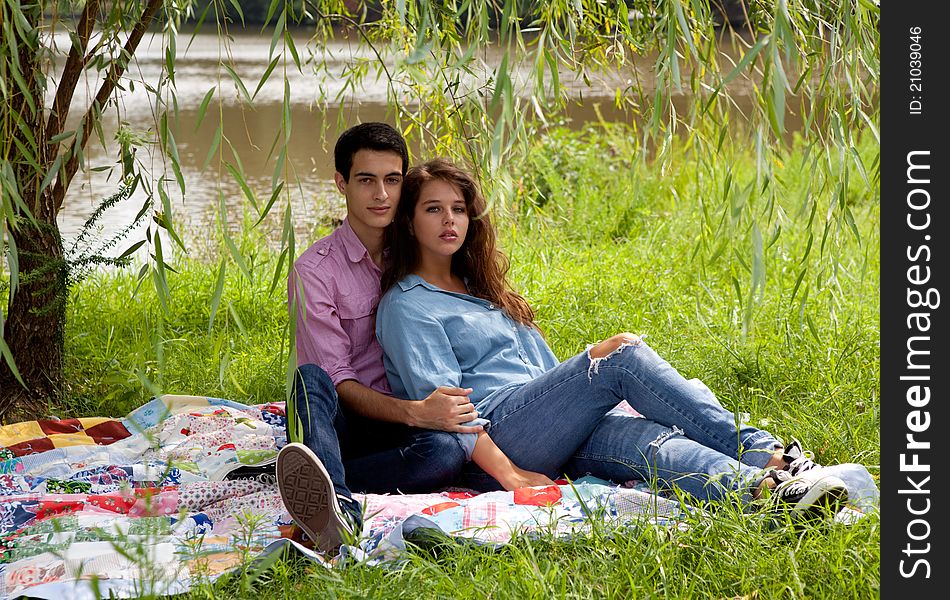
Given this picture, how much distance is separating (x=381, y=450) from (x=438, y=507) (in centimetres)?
30

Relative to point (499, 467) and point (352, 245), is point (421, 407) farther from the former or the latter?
point (352, 245)

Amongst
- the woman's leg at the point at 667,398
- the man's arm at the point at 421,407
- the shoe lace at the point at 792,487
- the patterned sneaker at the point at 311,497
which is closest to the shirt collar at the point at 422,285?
the man's arm at the point at 421,407

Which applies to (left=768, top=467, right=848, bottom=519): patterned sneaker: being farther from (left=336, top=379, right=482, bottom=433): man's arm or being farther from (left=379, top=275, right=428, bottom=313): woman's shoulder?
(left=379, top=275, right=428, bottom=313): woman's shoulder

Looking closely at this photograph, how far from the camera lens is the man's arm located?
2.42m

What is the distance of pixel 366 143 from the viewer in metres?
2.68

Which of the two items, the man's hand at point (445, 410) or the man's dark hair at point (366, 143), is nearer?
the man's hand at point (445, 410)

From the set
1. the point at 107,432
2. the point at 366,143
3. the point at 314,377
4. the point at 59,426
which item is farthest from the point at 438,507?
the point at 59,426

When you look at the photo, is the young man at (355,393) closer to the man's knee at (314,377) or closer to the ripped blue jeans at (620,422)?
the man's knee at (314,377)

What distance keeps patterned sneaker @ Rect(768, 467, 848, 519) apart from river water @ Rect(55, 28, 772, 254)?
128 centimetres

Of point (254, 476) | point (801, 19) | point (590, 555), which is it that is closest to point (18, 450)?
point (254, 476)

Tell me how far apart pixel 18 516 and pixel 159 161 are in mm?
6284

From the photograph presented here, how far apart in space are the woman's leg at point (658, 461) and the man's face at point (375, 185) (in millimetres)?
788

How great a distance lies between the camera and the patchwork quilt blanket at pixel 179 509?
2018 mm

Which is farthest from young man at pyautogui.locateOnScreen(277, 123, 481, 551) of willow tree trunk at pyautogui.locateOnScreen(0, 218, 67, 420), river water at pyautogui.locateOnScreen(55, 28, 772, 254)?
willow tree trunk at pyautogui.locateOnScreen(0, 218, 67, 420)
